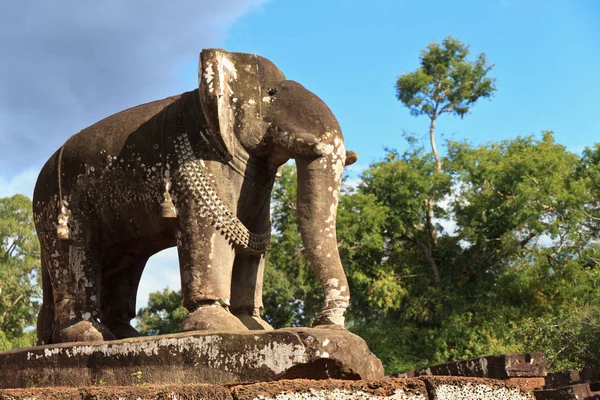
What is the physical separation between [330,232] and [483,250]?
19010 mm

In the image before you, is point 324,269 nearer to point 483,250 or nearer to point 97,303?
point 97,303

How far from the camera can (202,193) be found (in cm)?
484

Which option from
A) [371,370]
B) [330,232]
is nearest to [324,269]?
[330,232]

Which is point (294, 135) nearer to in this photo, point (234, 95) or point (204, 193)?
point (234, 95)

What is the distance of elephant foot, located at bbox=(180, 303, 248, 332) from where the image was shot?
181 inches

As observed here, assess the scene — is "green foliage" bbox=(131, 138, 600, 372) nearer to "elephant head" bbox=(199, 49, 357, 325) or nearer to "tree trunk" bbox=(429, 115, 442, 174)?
"tree trunk" bbox=(429, 115, 442, 174)

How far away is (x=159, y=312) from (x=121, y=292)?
109 feet

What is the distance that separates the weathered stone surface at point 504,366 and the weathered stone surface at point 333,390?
5964 millimetres

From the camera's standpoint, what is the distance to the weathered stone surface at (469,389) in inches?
163

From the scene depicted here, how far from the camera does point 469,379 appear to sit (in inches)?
171

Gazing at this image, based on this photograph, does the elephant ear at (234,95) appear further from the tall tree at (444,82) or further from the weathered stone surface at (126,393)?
the tall tree at (444,82)

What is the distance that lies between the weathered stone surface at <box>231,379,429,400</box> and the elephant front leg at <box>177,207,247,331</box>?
894mm

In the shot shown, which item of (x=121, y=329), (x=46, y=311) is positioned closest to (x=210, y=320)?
(x=121, y=329)

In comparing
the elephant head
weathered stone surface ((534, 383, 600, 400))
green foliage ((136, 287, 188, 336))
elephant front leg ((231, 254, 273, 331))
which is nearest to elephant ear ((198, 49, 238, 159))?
the elephant head
